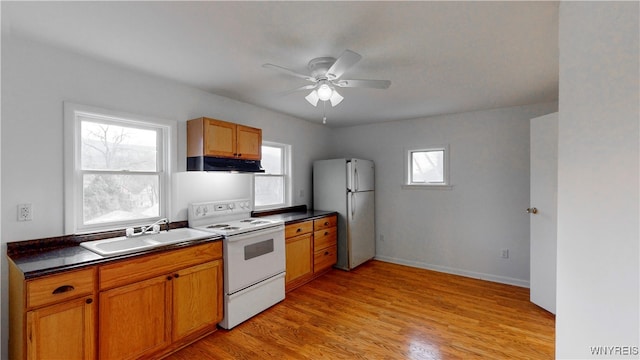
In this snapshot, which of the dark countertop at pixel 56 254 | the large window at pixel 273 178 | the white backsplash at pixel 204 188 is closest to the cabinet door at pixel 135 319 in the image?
the dark countertop at pixel 56 254

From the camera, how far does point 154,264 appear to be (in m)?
2.08

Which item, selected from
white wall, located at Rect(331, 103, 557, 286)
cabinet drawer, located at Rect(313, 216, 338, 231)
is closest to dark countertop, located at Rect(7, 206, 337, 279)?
cabinet drawer, located at Rect(313, 216, 338, 231)

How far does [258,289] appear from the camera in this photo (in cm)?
288

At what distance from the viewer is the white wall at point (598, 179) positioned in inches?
42.8

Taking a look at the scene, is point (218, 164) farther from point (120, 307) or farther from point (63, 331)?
point (63, 331)

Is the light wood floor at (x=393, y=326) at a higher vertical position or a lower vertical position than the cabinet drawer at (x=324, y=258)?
lower

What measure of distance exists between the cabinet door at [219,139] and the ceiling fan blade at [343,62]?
4.45 ft

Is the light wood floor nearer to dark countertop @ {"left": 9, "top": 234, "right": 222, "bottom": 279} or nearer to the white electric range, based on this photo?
the white electric range

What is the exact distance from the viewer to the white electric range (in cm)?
261

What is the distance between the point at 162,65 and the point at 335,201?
2813 mm

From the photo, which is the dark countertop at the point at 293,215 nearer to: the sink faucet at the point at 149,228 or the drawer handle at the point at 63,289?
the sink faucet at the point at 149,228

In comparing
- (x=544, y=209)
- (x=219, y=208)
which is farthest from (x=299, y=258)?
(x=544, y=209)

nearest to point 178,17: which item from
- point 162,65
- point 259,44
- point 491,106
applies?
point 259,44

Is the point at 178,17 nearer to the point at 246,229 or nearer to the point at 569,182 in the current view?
the point at 246,229
